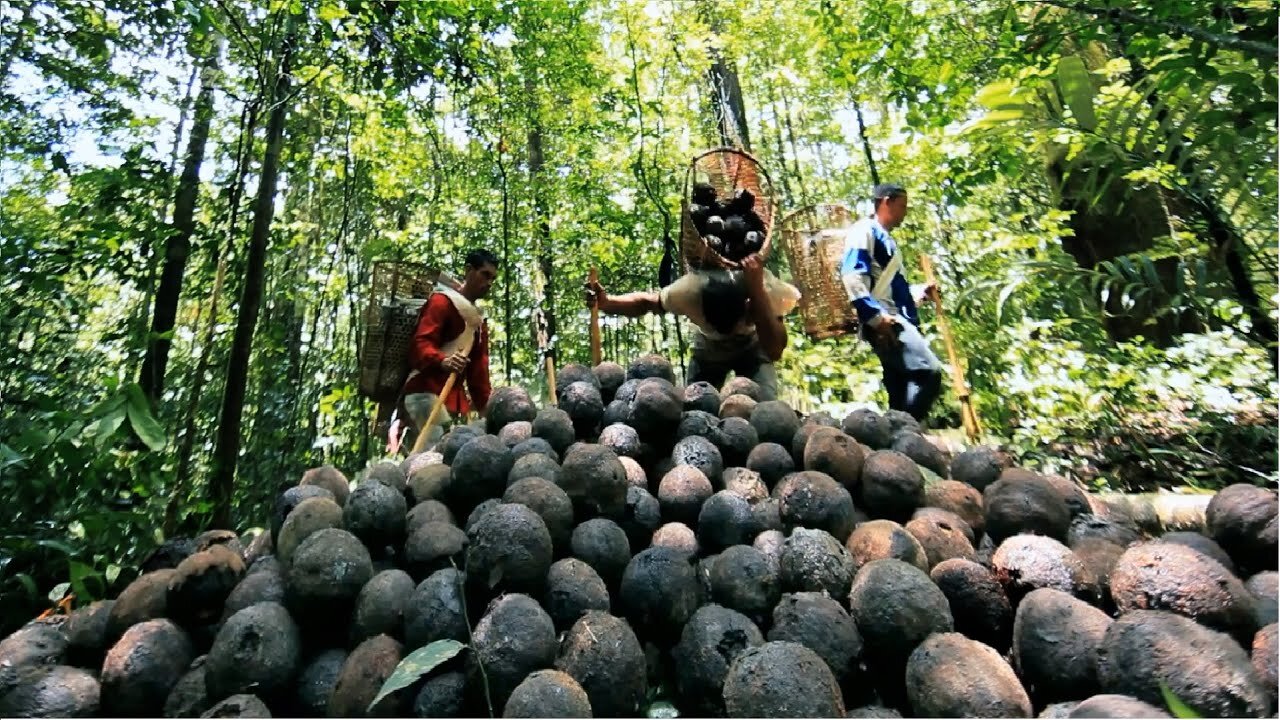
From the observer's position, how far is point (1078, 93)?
10.8ft

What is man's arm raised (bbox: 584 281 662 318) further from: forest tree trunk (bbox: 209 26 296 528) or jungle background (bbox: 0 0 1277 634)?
forest tree trunk (bbox: 209 26 296 528)

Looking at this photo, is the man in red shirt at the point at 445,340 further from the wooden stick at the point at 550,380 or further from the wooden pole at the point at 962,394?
the wooden pole at the point at 962,394

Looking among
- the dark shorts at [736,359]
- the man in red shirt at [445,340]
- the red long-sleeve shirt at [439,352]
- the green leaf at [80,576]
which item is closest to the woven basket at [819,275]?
the dark shorts at [736,359]

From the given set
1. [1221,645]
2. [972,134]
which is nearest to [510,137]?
[972,134]

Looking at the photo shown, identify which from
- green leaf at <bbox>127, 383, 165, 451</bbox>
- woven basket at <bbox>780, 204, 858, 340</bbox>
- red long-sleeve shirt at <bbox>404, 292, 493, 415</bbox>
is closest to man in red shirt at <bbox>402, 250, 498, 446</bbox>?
red long-sleeve shirt at <bbox>404, 292, 493, 415</bbox>

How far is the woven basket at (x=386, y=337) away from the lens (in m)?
5.08

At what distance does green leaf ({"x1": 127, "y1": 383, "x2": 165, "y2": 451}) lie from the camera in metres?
2.71

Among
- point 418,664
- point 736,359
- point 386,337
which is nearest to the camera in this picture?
point 418,664

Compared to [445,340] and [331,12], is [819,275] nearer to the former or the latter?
[445,340]

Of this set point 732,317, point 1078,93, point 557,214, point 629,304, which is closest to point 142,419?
point 629,304

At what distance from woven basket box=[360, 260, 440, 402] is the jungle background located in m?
0.91

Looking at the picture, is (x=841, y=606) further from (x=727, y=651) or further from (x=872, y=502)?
(x=872, y=502)

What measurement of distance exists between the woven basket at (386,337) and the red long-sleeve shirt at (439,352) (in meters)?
0.21

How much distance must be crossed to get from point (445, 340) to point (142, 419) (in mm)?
2234
